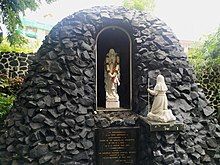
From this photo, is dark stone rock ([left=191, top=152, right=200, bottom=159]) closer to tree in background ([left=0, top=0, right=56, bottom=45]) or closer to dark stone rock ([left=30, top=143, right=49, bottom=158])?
dark stone rock ([left=30, top=143, right=49, bottom=158])

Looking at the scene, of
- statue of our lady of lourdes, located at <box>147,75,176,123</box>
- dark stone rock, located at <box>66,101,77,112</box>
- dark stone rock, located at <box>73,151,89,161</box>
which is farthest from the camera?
dark stone rock, located at <box>66,101,77,112</box>

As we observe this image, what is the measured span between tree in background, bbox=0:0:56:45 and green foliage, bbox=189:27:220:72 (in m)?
5.86

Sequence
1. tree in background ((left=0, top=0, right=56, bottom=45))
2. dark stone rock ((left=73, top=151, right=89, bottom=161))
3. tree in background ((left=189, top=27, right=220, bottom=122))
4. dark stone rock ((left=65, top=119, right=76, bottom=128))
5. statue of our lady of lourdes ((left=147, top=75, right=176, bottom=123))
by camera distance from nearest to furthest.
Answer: statue of our lady of lourdes ((left=147, top=75, right=176, bottom=123))
tree in background ((left=0, top=0, right=56, bottom=45))
dark stone rock ((left=73, top=151, right=89, bottom=161))
dark stone rock ((left=65, top=119, right=76, bottom=128))
tree in background ((left=189, top=27, right=220, bottom=122))

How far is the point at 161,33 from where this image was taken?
21.2 feet

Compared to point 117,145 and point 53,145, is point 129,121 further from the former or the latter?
point 53,145

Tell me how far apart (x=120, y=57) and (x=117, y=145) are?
2.46 metres

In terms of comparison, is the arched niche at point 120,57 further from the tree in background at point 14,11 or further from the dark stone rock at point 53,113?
the tree in background at point 14,11

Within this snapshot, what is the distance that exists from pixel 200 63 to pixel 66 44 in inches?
211

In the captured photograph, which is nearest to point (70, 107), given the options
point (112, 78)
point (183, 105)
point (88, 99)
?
point (88, 99)

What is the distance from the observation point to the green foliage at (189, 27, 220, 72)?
8977 mm

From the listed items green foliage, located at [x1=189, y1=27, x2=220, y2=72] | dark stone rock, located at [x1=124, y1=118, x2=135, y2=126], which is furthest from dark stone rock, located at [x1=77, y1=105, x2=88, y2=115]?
green foliage, located at [x1=189, y1=27, x2=220, y2=72]

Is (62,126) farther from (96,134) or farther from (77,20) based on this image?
(77,20)

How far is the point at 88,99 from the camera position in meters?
5.74

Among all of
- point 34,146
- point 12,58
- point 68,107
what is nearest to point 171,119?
point 68,107
